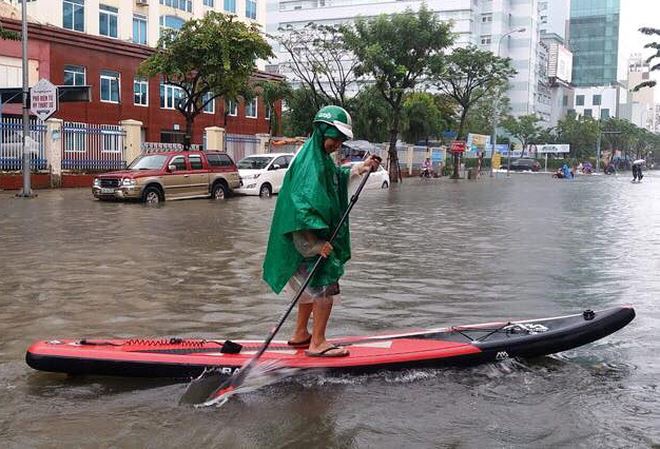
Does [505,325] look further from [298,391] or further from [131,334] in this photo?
[131,334]

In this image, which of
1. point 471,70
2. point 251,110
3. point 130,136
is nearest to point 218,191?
point 130,136

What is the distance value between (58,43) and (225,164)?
1459 centimetres

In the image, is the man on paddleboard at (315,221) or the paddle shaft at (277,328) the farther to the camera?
the man on paddleboard at (315,221)

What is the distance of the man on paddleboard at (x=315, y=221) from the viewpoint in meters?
4.63

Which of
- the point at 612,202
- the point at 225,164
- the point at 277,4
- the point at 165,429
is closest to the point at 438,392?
the point at 165,429

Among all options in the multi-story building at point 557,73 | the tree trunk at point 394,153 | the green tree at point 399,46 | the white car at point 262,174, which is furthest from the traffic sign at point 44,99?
the multi-story building at point 557,73

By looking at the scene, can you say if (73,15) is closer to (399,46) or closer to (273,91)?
(273,91)

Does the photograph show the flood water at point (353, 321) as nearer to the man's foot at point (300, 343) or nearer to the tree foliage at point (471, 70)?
the man's foot at point (300, 343)

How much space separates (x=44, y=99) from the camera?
792 inches

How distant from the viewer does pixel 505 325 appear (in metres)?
5.36

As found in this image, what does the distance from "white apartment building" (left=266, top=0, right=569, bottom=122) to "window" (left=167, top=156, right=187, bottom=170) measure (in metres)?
64.1

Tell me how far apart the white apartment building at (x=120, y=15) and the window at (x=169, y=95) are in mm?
2829

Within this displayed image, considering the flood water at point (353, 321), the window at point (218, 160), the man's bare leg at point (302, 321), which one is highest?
the window at point (218, 160)

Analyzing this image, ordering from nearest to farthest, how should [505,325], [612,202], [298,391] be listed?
[298,391], [505,325], [612,202]
